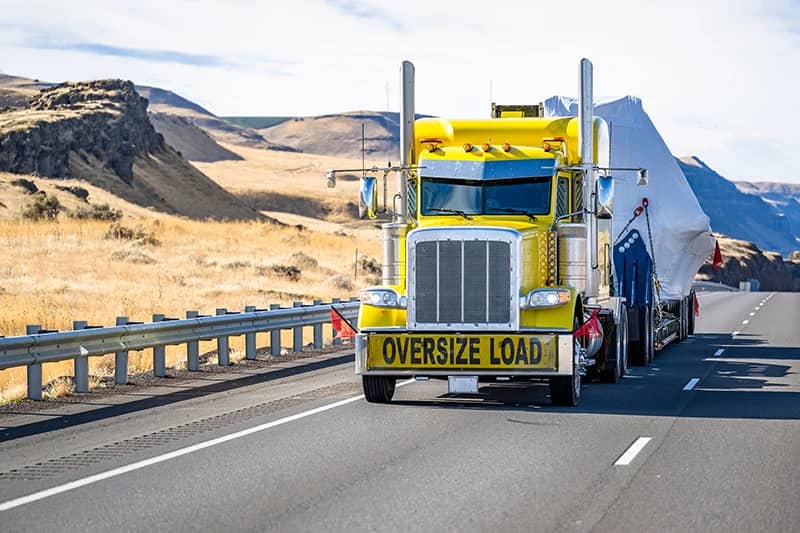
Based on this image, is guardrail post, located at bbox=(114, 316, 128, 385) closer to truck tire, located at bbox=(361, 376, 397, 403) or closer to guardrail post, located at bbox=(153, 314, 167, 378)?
guardrail post, located at bbox=(153, 314, 167, 378)

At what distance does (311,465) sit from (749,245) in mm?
149275

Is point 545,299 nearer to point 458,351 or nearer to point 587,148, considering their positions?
point 458,351

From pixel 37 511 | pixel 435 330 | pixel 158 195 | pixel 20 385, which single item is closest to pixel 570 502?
pixel 37 511

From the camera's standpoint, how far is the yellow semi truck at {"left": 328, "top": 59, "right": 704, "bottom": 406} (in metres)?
14.8

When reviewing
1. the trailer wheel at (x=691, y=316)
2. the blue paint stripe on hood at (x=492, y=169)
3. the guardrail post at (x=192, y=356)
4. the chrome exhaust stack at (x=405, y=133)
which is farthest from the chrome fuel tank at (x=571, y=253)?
the trailer wheel at (x=691, y=316)

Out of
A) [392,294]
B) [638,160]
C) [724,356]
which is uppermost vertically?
[638,160]

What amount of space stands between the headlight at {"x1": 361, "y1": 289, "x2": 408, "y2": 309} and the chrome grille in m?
0.15

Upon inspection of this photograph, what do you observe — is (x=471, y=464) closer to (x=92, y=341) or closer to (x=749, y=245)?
(x=92, y=341)

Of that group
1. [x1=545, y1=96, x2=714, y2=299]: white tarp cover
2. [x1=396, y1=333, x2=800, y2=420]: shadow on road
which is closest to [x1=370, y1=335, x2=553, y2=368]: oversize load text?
[x1=396, y1=333, x2=800, y2=420]: shadow on road

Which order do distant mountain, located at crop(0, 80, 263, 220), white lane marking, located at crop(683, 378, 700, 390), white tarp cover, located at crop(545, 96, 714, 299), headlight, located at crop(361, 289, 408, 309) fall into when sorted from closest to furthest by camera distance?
headlight, located at crop(361, 289, 408, 309)
white lane marking, located at crop(683, 378, 700, 390)
white tarp cover, located at crop(545, 96, 714, 299)
distant mountain, located at crop(0, 80, 263, 220)

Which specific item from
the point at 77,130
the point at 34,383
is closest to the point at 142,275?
the point at 34,383

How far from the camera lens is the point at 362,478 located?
10.3 metres

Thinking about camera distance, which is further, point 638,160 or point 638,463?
point 638,160

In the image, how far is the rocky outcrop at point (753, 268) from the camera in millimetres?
132625
